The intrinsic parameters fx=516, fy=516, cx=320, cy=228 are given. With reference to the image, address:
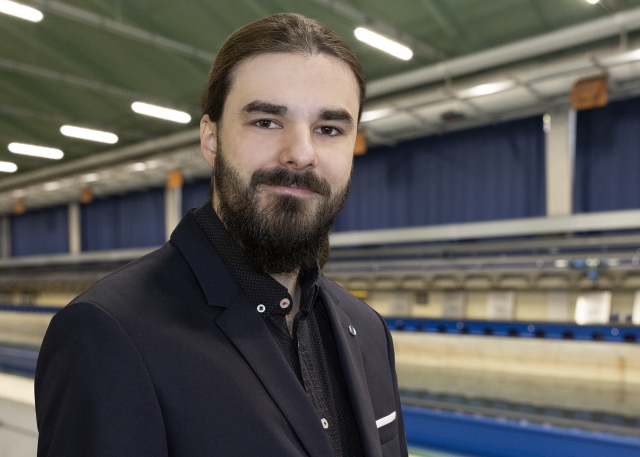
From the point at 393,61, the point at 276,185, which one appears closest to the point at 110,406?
the point at 276,185

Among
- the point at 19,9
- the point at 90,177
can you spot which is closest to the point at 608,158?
the point at 19,9

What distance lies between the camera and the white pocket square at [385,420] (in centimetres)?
111

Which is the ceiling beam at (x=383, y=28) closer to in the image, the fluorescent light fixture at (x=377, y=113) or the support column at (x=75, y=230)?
the fluorescent light fixture at (x=377, y=113)

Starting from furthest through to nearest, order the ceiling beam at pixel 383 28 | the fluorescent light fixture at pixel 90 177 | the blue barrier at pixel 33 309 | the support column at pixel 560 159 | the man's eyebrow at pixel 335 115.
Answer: the blue barrier at pixel 33 309, the fluorescent light fixture at pixel 90 177, the support column at pixel 560 159, the ceiling beam at pixel 383 28, the man's eyebrow at pixel 335 115

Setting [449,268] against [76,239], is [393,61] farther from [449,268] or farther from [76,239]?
[76,239]

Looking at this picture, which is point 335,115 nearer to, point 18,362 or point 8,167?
point 18,362

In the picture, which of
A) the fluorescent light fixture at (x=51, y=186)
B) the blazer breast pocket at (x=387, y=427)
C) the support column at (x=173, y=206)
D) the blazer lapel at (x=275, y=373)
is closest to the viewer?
the blazer lapel at (x=275, y=373)

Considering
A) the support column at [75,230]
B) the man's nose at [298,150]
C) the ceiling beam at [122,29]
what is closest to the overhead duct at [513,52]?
the ceiling beam at [122,29]

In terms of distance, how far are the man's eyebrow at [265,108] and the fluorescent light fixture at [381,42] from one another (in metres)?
5.69

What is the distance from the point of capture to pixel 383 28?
6.49 metres

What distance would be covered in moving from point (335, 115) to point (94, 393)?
1.98 feet

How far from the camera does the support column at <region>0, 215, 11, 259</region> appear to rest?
19.0 m

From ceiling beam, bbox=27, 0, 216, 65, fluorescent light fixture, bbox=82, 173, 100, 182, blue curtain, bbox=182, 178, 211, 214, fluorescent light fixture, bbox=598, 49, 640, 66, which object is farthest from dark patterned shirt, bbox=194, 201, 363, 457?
fluorescent light fixture, bbox=82, 173, 100, 182

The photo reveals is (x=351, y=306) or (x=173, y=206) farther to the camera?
(x=173, y=206)
